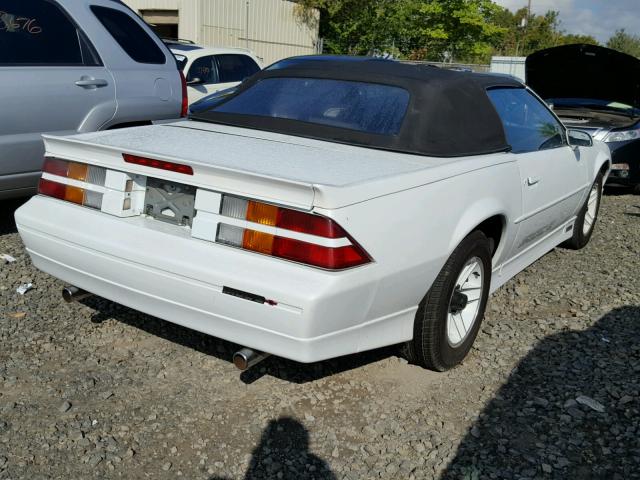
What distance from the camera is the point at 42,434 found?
111 inches

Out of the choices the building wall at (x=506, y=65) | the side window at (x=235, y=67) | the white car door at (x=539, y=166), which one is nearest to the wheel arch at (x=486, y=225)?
the white car door at (x=539, y=166)

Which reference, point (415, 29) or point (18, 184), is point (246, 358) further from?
point (415, 29)

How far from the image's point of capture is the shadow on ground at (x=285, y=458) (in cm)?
268

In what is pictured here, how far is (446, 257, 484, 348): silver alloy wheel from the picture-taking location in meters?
3.45

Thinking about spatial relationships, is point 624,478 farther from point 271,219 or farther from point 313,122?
point 313,122

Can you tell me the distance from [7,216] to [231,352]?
3239 mm

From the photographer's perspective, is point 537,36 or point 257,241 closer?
point 257,241

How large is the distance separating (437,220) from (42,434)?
6.28 feet

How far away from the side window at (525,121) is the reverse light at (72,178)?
232cm

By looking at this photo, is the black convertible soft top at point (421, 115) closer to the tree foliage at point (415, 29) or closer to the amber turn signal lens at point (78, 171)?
the amber turn signal lens at point (78, 171)

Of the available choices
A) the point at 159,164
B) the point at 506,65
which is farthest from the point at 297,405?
the point at 506,65

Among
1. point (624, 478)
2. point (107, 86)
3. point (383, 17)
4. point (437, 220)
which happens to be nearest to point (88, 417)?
point (437, 220)

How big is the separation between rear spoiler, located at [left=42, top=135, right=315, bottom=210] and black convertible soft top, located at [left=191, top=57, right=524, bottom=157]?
3.15 feet

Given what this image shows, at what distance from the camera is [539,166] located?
13.7ft
